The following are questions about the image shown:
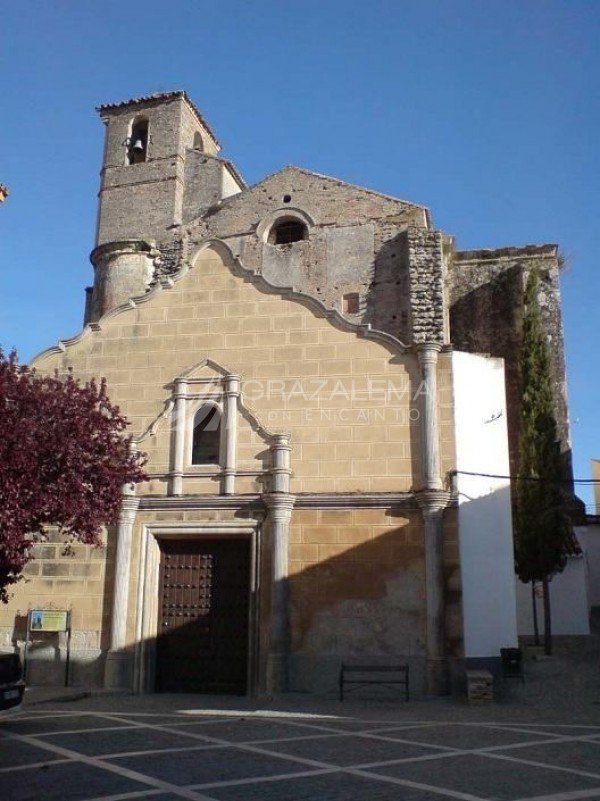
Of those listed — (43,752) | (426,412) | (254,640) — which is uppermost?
(426,412)

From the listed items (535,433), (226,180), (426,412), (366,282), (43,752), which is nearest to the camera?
(43,752)

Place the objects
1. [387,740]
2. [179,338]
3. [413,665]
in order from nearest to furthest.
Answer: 1. [387,740]
2. [413,665]
3. [179,338]

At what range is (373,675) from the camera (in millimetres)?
14336

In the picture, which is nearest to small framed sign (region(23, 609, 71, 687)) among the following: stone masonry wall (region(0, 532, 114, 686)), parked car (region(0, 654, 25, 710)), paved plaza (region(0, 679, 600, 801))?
Result: stone masonry wall (region(0, 532, 114, 686))

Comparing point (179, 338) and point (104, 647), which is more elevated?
point (179, 338)

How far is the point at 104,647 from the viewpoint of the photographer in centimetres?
1536

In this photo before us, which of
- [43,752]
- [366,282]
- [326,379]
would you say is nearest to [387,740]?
[43,752]

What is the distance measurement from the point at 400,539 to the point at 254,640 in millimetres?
3265

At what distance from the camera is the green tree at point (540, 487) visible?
22.0 metres

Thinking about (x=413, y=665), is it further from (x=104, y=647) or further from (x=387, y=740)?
(x=104, y=647)

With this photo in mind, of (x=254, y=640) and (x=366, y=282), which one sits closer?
(x=254, y=640)

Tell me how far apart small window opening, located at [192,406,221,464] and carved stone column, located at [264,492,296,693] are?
6.55 feet

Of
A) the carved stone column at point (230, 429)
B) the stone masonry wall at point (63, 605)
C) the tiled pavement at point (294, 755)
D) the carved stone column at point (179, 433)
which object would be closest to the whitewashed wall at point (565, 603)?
the carved stone column at point (230, 429)

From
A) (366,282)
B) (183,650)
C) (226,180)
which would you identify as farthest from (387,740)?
(226,180)
